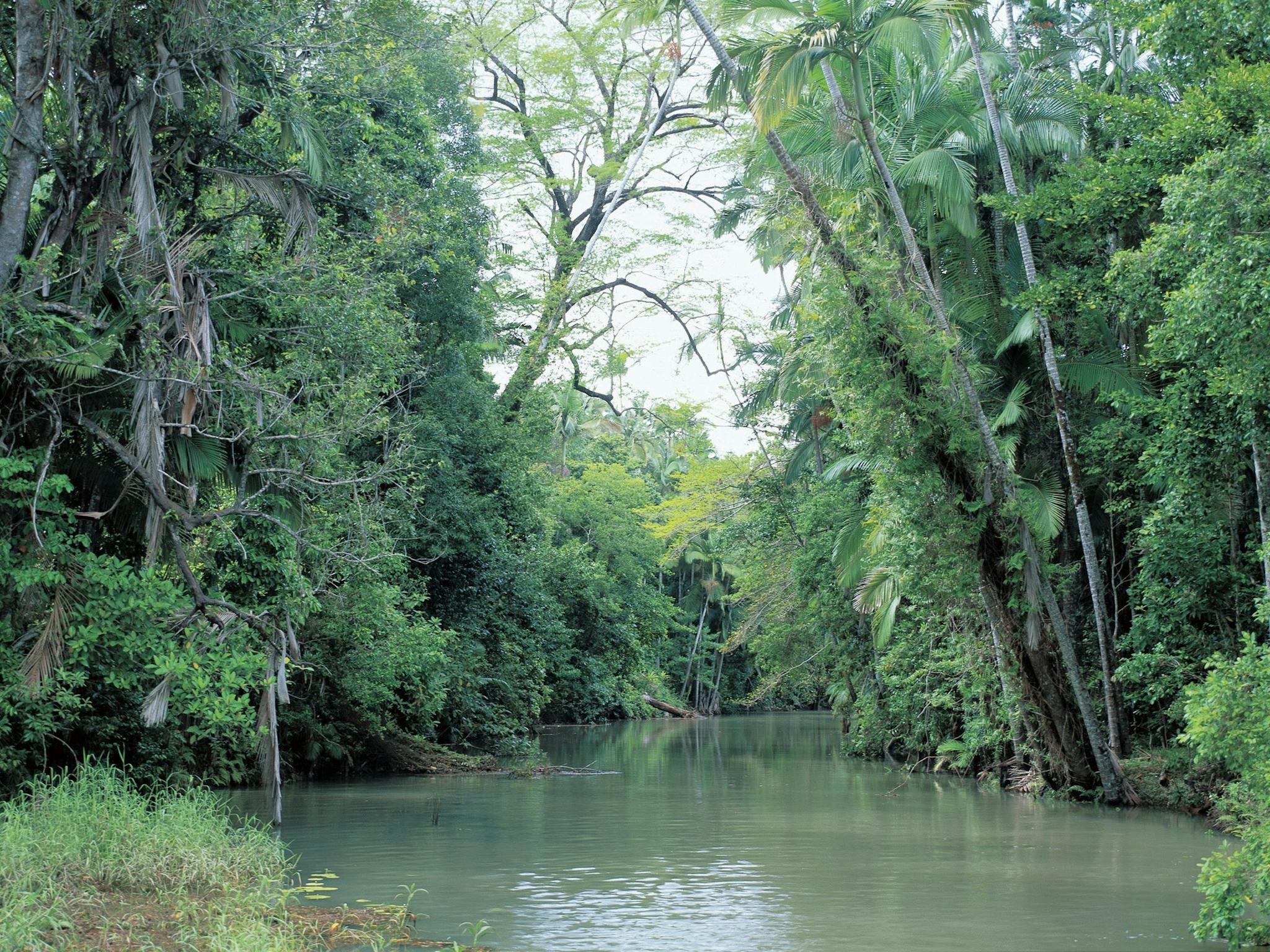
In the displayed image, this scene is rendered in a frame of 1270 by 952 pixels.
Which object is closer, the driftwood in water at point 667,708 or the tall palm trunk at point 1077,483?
the tall palm trunk at point 1077,483

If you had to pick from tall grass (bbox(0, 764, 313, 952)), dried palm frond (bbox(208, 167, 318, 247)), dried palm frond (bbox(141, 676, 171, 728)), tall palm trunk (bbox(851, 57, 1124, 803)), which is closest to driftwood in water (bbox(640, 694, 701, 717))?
tall palm trunk (bbox(851, 57, 1124, 803))

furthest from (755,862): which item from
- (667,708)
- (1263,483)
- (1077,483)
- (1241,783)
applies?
(667,708)

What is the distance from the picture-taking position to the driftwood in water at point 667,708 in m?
55.1

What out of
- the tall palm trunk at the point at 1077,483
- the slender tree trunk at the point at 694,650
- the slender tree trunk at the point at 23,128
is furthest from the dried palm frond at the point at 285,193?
the slender tree trunk at the point at 694,650

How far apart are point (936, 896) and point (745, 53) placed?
33.4 ft

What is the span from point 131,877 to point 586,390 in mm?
21528

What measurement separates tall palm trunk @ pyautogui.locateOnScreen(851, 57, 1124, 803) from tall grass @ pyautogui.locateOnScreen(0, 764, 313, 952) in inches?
416

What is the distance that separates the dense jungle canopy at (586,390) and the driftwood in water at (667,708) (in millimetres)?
26413

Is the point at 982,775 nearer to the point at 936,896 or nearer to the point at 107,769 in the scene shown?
the point at 936,896

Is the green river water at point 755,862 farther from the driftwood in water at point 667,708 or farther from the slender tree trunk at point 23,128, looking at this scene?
the driftwood in water at point 667,708

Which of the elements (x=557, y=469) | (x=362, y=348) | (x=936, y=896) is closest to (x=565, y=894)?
(x=936, y=896)

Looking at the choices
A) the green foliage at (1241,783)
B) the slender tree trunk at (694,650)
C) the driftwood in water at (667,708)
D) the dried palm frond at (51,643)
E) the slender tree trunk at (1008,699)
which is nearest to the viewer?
the green foliage at (1241,783)

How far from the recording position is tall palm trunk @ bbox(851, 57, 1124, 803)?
15.6 metres

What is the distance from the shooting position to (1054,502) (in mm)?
17828
